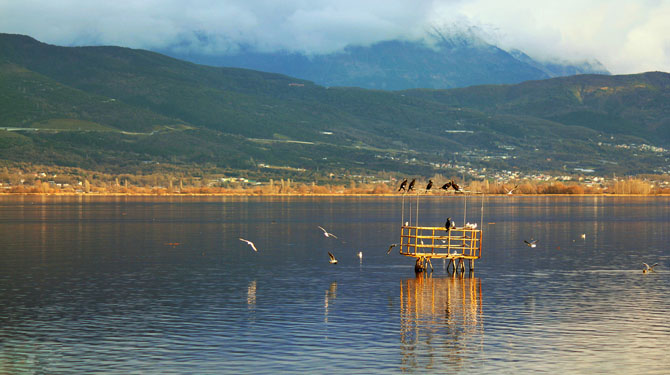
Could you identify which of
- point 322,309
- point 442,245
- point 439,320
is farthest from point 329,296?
point 442,245

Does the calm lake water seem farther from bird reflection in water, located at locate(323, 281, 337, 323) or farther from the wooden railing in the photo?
the wooden railing

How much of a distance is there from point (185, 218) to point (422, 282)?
3648 inches

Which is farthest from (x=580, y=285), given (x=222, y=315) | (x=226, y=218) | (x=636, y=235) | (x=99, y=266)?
(x=226, y=218)

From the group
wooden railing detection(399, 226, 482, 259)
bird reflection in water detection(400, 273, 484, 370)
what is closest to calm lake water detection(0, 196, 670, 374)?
bird reflection in water detection(400, 273, 484, 370)

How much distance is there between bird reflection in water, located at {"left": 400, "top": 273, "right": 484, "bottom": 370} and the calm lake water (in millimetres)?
118

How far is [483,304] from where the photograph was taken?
53000 mm

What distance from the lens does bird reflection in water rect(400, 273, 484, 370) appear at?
1507 inches

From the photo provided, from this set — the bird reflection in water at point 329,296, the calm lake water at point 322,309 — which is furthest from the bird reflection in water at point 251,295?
the bird reflection in water at point 329,296

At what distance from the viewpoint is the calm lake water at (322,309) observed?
37344 mm

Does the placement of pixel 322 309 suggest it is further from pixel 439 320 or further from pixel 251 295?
pixel 251 295

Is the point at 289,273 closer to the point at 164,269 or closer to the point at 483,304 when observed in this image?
the point at 164,269

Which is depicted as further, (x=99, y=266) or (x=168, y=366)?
(x=99, y=266)

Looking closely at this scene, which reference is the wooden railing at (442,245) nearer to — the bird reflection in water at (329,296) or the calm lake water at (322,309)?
the calm lake water at (322,309)

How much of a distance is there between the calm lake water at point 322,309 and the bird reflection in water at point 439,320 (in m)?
0.12
